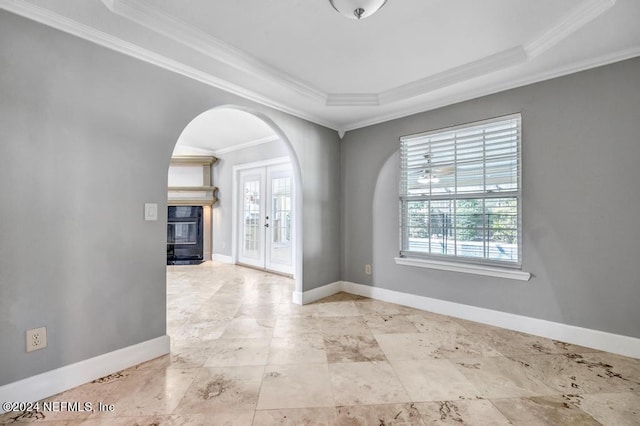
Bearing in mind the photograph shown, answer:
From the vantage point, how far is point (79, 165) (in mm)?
1915

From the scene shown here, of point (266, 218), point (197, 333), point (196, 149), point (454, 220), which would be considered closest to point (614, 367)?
point (454, 220)

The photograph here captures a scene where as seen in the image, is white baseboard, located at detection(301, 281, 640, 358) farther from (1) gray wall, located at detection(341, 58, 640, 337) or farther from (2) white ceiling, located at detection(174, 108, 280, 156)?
(2) white ceiling, located at detection(174, 108, 280, 156)

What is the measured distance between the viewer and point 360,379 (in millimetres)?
1954

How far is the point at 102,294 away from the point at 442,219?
130 inches

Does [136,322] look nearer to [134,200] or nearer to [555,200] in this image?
[134,200]

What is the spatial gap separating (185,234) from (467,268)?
5.89 m

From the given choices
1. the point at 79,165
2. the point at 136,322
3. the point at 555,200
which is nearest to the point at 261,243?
the point at 136,322

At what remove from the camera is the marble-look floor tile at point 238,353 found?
7.12 ft

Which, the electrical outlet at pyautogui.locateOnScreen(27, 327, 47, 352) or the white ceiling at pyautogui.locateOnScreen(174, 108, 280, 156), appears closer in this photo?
the electrical outlet at pyautogui.locateOnScreen(27, 327, 47, 352)

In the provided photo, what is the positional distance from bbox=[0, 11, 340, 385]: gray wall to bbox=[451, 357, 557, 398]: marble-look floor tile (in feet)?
8.05

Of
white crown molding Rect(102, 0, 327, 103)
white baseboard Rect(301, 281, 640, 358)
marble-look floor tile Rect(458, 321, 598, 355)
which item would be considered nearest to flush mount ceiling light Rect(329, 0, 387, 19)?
white crown molding Rect(102, 0, 327, 103)

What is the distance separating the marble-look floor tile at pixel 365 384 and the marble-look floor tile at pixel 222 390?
1.80ft

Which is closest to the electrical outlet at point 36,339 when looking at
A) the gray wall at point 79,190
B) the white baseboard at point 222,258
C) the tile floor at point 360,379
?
the gray wall at point 79,190

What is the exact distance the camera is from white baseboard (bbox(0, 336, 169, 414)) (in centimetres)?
168
